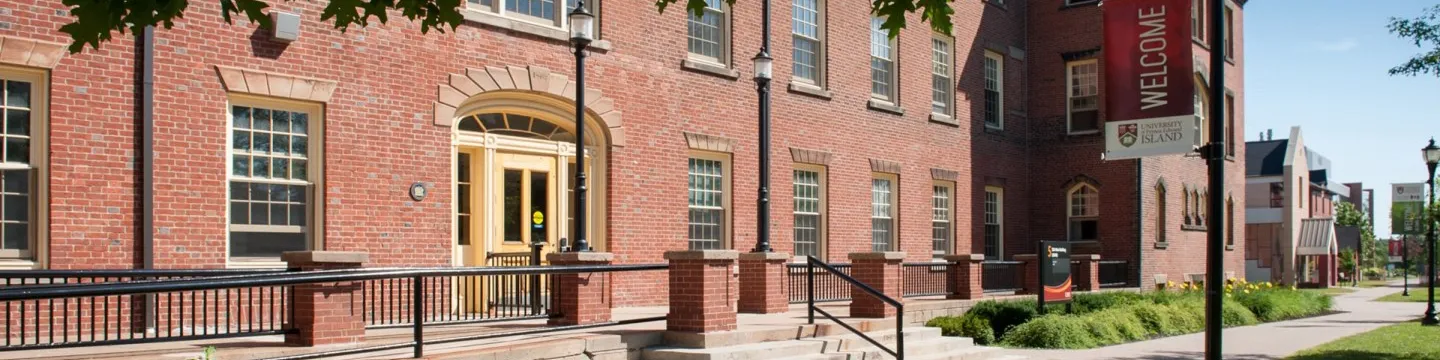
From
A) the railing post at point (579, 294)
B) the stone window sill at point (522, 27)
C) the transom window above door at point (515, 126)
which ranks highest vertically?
the stone window sill at point (522, 27)

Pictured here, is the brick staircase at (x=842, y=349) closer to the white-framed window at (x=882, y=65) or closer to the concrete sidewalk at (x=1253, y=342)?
the concrete sidewalk at (x=1253, y=342)

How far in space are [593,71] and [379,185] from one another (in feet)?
12.4

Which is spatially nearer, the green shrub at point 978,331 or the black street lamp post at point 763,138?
the black street lamp post at point 763,138

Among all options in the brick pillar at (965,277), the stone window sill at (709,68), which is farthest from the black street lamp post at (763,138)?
the brick pillar at (965,277)

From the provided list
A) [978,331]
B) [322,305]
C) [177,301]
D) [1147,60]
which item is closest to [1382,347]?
[978,331]

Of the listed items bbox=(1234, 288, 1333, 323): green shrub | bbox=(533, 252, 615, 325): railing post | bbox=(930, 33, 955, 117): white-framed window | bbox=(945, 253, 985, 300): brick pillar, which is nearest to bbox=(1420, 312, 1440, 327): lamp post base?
bbox=(1234, 288, 1333, 323): green shrub

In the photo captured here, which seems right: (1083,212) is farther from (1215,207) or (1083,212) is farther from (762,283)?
(1215,207)

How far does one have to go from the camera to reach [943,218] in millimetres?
26312

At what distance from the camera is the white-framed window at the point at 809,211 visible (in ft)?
71.4

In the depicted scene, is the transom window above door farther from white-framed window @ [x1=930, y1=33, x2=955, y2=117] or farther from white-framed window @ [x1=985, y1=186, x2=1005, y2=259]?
white-framed window @ [x1=985, y1=186, x2=1005, y2=259]

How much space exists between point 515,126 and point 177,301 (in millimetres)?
5313

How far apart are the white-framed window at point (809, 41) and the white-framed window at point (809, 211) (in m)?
1.56

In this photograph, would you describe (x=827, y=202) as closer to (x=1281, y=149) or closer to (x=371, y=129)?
(x=371, y=129)

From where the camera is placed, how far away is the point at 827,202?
72.7ft
